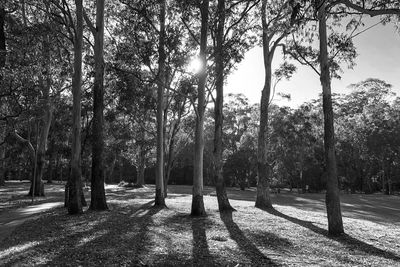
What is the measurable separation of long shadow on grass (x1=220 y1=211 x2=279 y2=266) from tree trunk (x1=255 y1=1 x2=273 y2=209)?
6681 millimetres

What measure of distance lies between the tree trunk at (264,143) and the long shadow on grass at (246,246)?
6.68m

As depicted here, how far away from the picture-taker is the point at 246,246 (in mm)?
10516

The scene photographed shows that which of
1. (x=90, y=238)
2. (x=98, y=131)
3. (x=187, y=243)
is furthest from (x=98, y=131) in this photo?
(x=187, y=243)

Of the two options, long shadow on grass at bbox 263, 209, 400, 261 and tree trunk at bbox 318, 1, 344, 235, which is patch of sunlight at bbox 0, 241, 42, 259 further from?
tree trunk at bbox 318, 1, 344, 235

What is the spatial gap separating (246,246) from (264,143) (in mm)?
12003

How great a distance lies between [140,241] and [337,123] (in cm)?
4624

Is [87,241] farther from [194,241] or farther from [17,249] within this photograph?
[194,241]

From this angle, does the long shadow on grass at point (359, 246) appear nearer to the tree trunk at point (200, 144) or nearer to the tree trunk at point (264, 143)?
the tree trunk at point (200, 144)

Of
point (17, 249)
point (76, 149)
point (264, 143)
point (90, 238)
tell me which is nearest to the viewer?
point (17, 249)

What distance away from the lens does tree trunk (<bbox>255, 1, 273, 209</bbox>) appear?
21688 mm

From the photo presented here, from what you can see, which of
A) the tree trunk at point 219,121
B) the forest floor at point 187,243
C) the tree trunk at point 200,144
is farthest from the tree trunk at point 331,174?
the tree trunk at point 219,121

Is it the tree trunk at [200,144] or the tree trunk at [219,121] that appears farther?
the tree trunk at [219,121]

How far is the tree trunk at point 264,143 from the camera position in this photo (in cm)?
2169

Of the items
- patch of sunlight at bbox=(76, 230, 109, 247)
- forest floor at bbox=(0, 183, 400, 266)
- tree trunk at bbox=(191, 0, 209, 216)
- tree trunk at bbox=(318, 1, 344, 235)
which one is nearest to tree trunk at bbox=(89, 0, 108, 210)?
forest floor at bbox=(0, 183, 400, 266)
